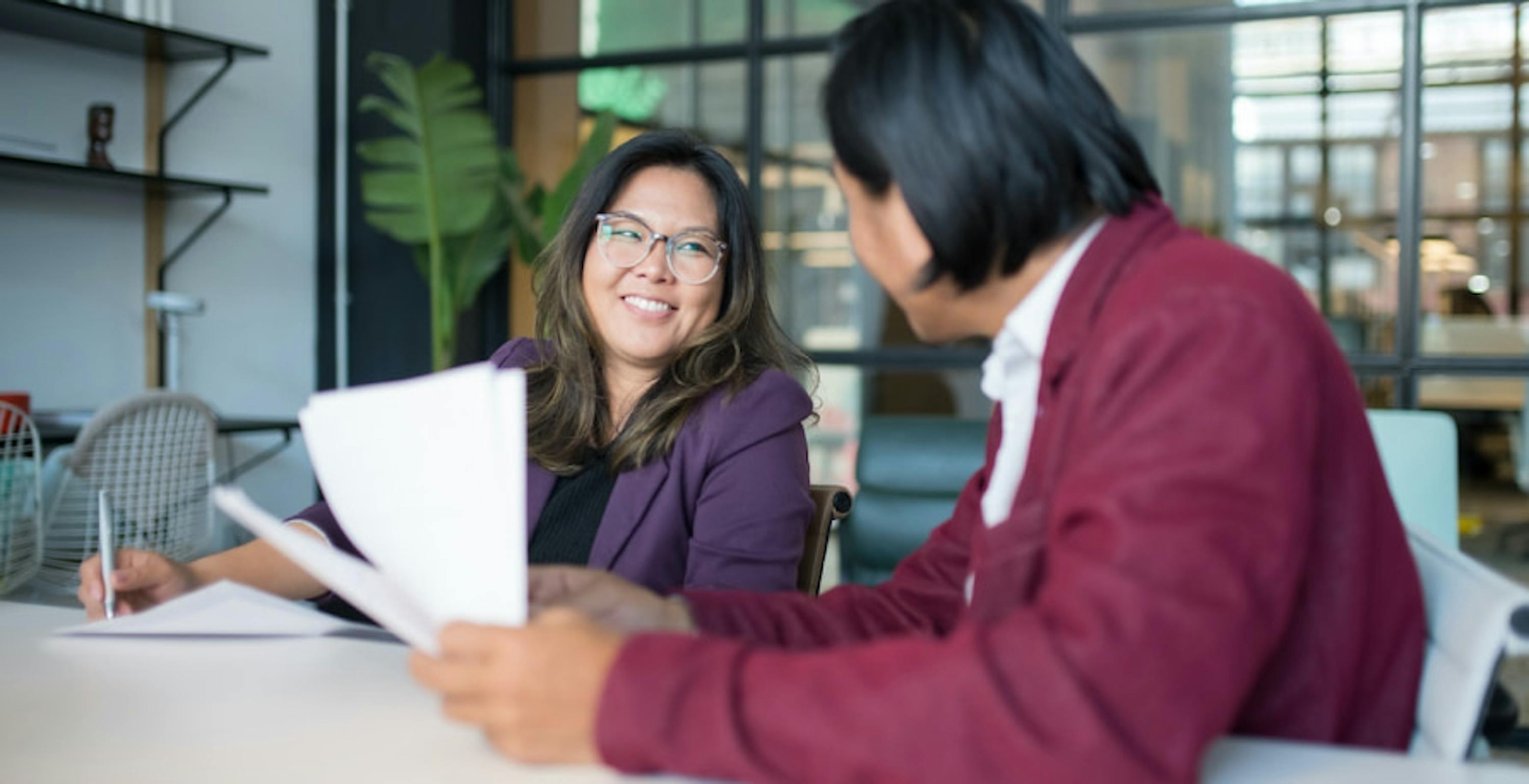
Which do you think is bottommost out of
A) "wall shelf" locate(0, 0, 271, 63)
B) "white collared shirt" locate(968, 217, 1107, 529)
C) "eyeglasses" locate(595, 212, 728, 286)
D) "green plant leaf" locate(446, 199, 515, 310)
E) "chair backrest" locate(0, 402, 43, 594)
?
"chair backrest" locate(0, 402, 43, 594)

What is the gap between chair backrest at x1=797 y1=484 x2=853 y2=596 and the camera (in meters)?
1.65

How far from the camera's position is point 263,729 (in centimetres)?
90

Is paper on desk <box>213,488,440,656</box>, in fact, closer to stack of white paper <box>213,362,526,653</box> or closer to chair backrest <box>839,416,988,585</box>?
stack of white paper <box>213,362,526,653</box>

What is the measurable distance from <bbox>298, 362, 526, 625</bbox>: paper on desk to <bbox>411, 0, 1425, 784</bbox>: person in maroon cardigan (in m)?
0.04

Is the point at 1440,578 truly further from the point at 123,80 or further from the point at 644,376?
the point at 123,80

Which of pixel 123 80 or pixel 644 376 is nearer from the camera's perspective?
pixel 644 376

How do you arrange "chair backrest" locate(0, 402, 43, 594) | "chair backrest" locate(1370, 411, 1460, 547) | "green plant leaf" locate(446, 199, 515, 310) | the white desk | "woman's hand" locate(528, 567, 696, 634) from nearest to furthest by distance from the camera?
the white desk < "woman's hand" locate(528, 567, 696, 634) < "chair backrest" locate(1370, 411, 1460, 547) < "chair backrest" locate(0, 402, 43, 594) < "green plant leaf" locate(446, 199, 515, 310)

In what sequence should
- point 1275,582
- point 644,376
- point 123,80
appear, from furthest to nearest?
point 123,80 → point 644,376 → point 1275,582

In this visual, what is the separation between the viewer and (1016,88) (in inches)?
33.0

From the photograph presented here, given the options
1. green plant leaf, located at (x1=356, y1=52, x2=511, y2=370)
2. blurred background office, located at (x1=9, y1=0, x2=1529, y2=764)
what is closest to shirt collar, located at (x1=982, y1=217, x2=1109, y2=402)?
blurred background office, located at (x1=9, y1=0, x2=1529, y2=764)

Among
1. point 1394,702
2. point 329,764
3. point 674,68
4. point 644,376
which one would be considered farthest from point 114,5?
point 1394,702

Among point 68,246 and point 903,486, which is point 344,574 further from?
point 68,246

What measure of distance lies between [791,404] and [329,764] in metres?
0.91

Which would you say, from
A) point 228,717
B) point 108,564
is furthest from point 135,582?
point 228,717
